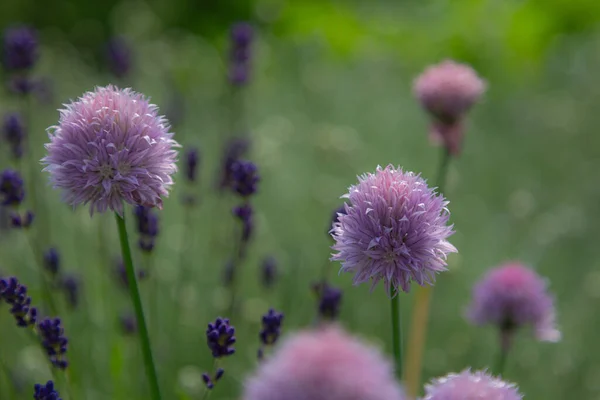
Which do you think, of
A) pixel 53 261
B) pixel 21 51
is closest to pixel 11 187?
pixel 53 261

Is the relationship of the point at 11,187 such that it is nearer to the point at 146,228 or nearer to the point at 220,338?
the point at 146,228

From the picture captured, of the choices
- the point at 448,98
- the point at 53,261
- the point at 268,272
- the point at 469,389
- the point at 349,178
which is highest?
the point at 349,178

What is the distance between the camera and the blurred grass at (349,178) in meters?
2.97

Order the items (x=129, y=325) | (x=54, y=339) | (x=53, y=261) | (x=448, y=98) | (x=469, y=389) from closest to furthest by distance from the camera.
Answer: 1. (x=469, y=389)
2. (x=54, y=339)
3. (x=53, y=261)
4. (x=448, y=98)
5. (x=129, y=325)

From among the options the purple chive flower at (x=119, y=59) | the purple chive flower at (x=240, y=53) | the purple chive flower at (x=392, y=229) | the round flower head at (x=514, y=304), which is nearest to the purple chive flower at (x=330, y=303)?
the round flower head at (x=514, y=304)

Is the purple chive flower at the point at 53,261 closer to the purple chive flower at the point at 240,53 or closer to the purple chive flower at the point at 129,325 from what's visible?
the purple chive flower at the point at 129,325

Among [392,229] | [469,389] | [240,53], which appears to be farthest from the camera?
[240,53]

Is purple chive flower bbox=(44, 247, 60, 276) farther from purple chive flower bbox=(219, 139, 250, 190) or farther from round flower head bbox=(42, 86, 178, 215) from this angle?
purple chive flower bbox=(219, 139, 250, 190)

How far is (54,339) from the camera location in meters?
1.52

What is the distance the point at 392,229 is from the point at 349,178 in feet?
9.66

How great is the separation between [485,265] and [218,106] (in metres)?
2.47

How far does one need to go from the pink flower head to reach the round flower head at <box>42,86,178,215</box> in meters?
0.92

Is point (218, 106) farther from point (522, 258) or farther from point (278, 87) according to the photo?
point (522, 258)

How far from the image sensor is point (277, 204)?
4184 mm
